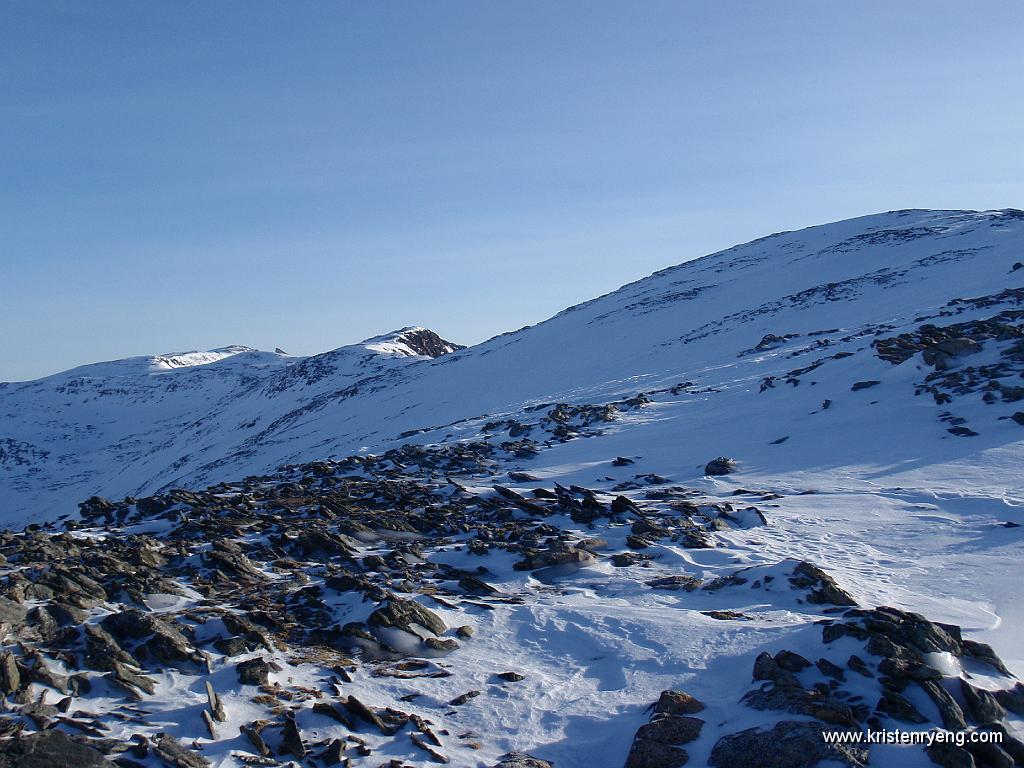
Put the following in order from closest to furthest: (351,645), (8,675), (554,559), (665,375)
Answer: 1. (8,675)
2. (351,645)
3. (554,559)
4. (665,375)

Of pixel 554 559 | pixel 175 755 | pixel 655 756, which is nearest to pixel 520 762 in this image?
pixel 655 756

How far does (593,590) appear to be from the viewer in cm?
1145

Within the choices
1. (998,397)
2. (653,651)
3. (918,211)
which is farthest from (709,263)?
(653,651)

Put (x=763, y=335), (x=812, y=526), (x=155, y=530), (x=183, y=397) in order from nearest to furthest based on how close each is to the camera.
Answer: (x=812, y=526), (x=155, y=530), (x=763, y=335), (x=183, y=397)

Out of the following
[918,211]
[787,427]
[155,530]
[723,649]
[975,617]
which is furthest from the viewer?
[918,211]

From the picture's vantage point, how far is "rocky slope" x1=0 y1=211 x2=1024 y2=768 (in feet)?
22.9

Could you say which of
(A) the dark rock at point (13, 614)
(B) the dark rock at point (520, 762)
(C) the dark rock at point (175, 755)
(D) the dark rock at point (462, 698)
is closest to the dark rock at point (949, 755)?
(B) the dark rock at point (520, 762)

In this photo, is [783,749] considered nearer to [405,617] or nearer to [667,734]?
[667,734]

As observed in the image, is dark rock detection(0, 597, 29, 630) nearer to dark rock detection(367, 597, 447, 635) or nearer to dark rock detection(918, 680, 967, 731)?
dark rock detection(367, 597, 447, 635)

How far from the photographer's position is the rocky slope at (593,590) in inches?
275

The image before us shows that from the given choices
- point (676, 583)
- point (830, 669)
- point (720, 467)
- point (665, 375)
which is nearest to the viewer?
point (830, 669)

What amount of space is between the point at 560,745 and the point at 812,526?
8529 millimetres

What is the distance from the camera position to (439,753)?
6.94 metres

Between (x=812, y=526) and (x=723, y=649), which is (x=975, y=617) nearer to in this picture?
(x=723, y=649)
